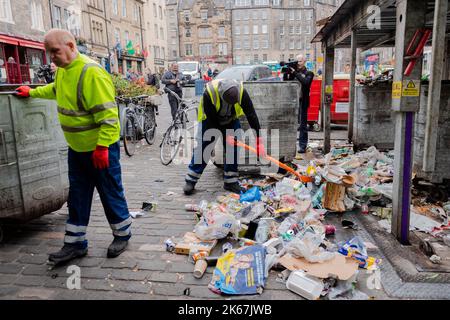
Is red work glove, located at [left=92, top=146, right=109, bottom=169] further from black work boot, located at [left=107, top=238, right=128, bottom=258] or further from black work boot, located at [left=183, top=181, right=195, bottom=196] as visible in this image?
black work boot, located at [left=183, top=181, right=195, bottom=196]

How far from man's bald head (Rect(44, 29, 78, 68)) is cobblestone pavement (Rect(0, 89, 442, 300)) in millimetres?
1792

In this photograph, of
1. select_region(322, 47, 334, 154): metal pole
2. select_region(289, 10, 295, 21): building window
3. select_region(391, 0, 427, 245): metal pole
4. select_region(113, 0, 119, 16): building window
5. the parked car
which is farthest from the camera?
select_region(289, 10, 295, 21): building window

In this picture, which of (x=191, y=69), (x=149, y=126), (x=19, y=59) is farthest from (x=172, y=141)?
(x=191, y=69)

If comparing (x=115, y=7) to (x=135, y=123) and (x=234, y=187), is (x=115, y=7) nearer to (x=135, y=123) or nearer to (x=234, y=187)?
(x=135, y=123)

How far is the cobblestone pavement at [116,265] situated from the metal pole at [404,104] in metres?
0.59

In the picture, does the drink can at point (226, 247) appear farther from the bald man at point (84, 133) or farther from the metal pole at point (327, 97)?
the metal pole at point (327, 97)

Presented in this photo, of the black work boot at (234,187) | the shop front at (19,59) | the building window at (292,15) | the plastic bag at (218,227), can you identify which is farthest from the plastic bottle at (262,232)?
the building window at (292,15)

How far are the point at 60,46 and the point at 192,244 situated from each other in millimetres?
2126

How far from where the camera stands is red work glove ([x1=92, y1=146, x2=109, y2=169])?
3.16 m

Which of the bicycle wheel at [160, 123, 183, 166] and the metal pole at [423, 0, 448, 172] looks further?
the bicycle wheel at [160, 123, 183, 166]

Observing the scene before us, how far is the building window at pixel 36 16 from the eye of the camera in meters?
22.0

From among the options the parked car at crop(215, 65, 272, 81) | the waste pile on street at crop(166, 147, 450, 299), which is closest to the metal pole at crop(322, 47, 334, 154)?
the waste pile on street at crop(166, 147, 450, 299)

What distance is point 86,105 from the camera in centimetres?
317
